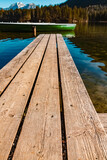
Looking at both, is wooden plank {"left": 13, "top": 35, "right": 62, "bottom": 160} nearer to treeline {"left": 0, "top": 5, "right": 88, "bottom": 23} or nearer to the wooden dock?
the wooden dock

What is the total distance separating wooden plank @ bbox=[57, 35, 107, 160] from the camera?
1.12 meters

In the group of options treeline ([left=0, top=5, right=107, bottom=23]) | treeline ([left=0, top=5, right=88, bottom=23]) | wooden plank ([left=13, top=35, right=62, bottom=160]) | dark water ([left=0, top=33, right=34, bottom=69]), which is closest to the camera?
wooden plank ([left=13, top=35, right=62, bottom=160])

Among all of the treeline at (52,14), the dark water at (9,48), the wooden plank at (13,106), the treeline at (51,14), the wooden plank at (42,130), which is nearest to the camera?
the wooden plank at (42,130)

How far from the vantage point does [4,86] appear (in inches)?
88.7

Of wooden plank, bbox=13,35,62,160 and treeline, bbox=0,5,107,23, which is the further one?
treeline, bbox=0,5,107,23

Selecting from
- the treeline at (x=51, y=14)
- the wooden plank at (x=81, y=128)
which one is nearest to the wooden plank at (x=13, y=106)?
the wooden plank at (x=81, y=128)

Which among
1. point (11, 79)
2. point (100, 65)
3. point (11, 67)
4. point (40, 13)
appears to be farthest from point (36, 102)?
point (40, 13)

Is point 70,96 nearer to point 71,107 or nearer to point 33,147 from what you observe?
point 71,107

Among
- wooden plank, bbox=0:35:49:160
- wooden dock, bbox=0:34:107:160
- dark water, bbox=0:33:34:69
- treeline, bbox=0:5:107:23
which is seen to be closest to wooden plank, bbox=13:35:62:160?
wooden dock, bbox=0:34:107:160

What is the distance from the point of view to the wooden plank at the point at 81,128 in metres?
1.12

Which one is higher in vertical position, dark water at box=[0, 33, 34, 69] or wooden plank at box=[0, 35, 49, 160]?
dark water at box=[0, 33, 34, 69]

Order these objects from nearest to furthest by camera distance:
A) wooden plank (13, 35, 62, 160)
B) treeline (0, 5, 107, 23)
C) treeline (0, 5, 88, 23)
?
wooden plank (13, 35, 62, 160) < treeline (0, 5, 88, 23) < treeline (0, 5, 107, 23)

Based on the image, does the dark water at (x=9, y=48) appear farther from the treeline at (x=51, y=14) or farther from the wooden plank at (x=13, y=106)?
the treeline at (x=51, y=14)

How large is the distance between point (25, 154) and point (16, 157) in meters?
0.08
